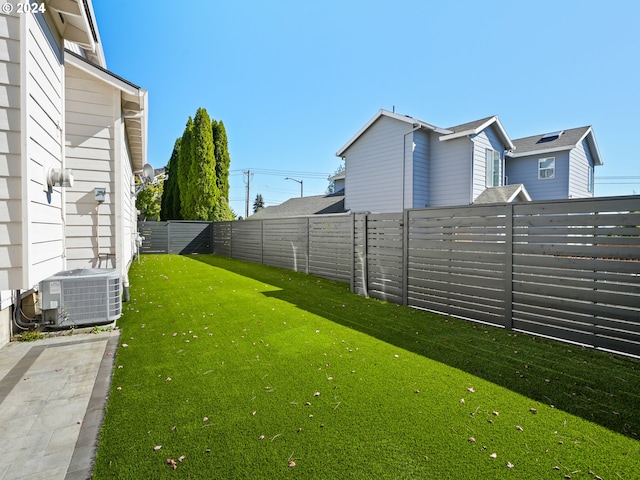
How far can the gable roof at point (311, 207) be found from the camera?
17.1 meters

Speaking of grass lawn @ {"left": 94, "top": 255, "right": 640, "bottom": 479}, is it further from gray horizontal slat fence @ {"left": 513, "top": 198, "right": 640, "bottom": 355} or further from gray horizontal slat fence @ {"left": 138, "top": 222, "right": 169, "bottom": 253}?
gray horizontal slat fence @ {"left": 138, "top": 222, "right": 169, "bottom": 253}

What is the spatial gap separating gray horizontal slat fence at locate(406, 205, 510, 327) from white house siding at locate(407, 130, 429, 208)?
261 inches

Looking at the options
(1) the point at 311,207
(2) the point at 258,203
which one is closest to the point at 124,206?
(1) the point at 311,207

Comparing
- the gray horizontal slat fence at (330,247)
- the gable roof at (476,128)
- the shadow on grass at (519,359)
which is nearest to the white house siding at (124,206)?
the shadow on grass at (519,359)

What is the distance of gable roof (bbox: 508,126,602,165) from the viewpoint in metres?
14.0

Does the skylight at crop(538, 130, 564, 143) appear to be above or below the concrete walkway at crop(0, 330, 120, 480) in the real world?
above

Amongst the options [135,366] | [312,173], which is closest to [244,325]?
[135,366]

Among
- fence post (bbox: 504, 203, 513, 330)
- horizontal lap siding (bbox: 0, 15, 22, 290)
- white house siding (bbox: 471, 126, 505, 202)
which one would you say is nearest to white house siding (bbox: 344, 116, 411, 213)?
white house siding (bbox: 471, 126, 505, 202)

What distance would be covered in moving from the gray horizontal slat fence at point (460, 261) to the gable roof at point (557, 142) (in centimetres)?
1118

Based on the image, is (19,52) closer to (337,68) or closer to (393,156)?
(393,156)

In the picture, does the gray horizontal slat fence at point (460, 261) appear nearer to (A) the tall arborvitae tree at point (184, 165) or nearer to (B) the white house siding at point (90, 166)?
(B) the white house siding at point (90, 166)

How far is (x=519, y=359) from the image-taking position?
3664 mm

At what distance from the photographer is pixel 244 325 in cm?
A: 489

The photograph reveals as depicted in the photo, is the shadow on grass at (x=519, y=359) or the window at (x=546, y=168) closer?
the shadow on grass at (x=519, y=359)
